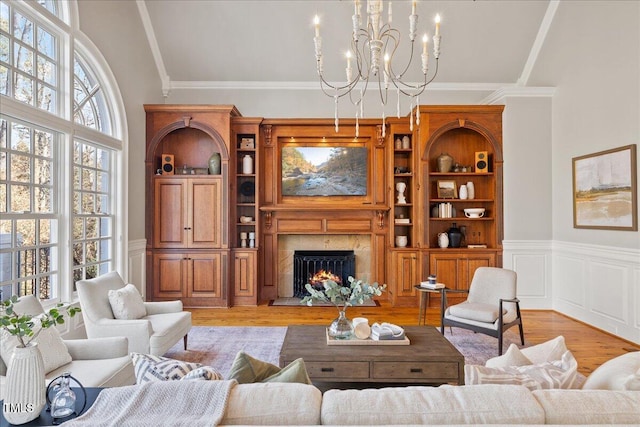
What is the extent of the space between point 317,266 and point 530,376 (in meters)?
4.84

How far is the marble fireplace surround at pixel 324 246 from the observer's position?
21.0 ft

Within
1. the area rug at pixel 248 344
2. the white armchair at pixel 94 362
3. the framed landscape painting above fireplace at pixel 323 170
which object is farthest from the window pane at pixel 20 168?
the framed landscape painting above fireplace at pixel 323 170

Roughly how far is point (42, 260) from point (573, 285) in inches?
250

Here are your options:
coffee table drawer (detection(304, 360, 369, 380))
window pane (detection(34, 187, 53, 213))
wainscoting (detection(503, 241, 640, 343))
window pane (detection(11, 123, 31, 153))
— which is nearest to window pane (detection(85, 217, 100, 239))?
window pane (detection(34, 187, 53, 213))

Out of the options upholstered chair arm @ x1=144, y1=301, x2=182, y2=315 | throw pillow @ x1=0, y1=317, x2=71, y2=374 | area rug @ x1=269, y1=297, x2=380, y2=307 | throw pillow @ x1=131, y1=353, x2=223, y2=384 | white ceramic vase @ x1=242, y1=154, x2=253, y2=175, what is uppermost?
white ceramic vase @ x1=242, y1=154, x2=253, y2=175

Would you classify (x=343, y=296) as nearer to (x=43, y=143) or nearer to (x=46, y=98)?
(x=43, y=143)

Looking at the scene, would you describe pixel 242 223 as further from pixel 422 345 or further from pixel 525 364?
pixel 525 364

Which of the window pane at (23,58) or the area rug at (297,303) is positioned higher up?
the window pane at (23,58)

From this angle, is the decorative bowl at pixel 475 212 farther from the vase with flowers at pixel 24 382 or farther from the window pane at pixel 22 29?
the window pane at pixel 22 29

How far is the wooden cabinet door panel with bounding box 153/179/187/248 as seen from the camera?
5746 millimetres

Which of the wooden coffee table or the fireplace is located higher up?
the fireplace

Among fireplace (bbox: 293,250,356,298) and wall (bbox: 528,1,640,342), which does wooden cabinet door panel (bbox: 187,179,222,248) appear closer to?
fireplace (bbox: 293,250,356,298)

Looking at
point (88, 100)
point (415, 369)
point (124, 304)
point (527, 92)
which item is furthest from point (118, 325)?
point (527, 92)

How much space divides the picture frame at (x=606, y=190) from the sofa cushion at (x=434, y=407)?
13.2 feet
